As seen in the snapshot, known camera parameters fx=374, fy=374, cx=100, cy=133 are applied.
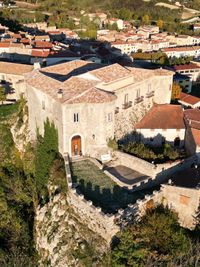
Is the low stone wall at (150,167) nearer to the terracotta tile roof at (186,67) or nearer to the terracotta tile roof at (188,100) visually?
the terracotta tile roof at (188,100)

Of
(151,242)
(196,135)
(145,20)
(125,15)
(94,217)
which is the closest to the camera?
(151,242)

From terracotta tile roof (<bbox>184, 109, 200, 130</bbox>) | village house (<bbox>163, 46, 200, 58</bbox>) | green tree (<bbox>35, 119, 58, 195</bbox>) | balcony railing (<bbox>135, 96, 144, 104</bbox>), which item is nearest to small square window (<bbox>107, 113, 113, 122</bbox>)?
green tree (<bbox>35, 119, 58, 195</bbox>)

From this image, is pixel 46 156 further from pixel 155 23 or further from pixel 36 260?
pixel 155 23

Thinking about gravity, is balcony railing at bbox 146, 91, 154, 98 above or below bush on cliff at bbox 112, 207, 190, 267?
above

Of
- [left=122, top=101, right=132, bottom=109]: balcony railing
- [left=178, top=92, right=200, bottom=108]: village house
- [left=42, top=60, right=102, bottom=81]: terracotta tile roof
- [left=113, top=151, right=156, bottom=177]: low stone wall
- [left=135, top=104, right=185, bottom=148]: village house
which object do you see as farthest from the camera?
[left=178, top=92, right=200, bottom=108]: village house

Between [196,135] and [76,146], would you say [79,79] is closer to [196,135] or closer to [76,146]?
[76,146]

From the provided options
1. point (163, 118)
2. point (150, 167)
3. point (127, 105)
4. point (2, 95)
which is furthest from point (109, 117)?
point (2, 95)

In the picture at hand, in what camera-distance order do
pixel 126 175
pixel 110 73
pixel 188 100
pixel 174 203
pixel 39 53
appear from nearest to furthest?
pixel 174 203 < pixel 126 175 < pixel 110 73 < pixel 188 100 < pixel 39 53

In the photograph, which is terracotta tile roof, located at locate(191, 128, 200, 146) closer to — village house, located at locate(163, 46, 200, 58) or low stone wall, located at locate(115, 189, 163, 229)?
low stone wall, located at locate(115, 189, 163, 229)
